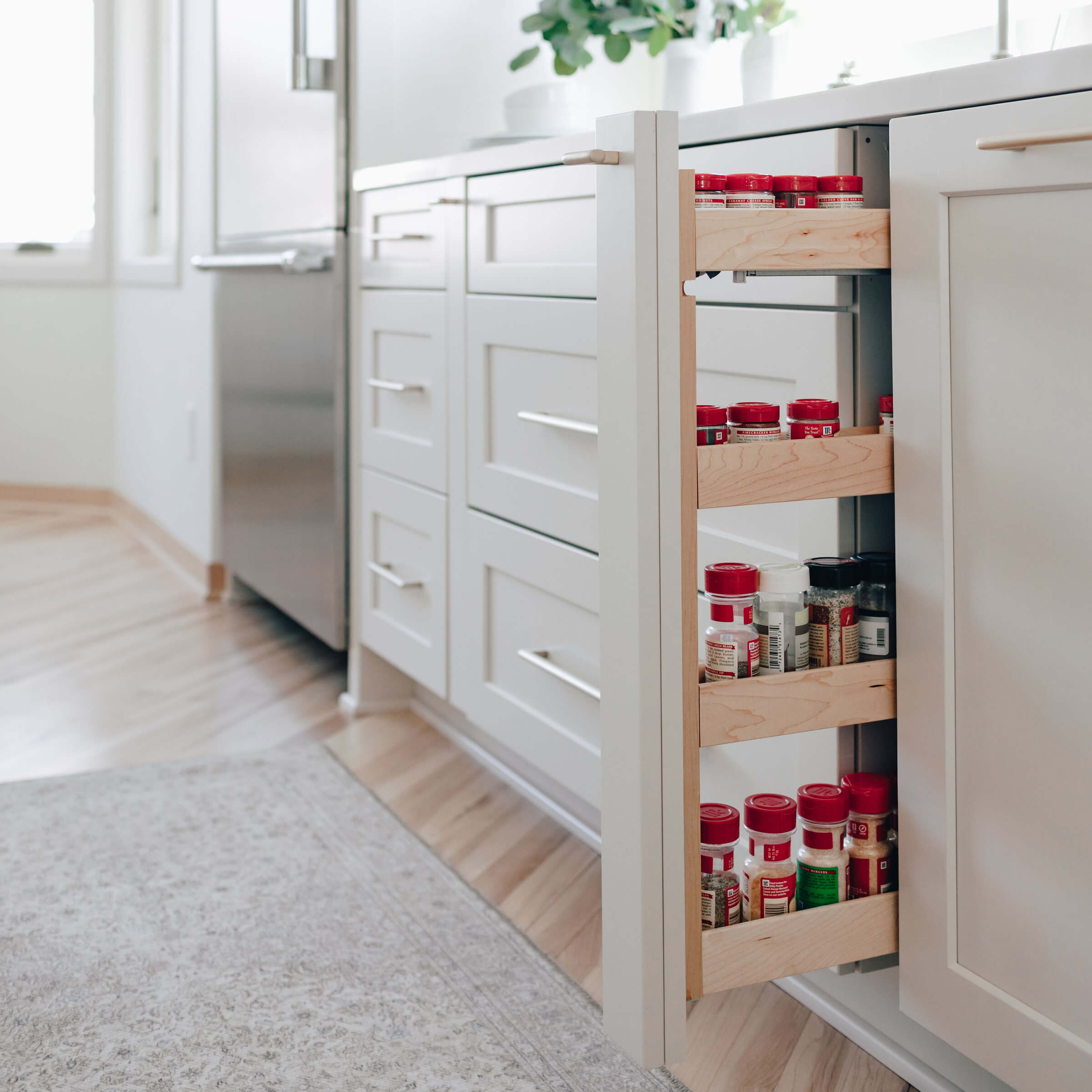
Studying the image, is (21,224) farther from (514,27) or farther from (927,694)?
(927,694)

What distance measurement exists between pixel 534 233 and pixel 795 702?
2.72 feet

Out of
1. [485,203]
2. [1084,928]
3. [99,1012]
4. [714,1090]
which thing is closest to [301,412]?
[485,203]

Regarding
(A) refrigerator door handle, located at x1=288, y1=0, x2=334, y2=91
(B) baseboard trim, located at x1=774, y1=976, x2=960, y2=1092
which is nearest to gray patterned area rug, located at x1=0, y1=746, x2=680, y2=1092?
(B) baseboard trim, located at x1=774, y1=976, x2=960, y2=1092

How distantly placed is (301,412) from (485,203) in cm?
87

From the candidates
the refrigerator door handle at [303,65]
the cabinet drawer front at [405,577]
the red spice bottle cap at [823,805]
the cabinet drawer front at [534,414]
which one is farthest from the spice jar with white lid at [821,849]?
the refrigerator door handle at [303,65]

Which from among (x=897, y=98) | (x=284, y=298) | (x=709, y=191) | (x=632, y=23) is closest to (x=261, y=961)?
(x=709, y=191)

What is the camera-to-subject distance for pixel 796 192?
0.90 m

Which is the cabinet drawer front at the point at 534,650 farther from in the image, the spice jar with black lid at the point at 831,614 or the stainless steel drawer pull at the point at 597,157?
the stainless steel drawer pull at the point at 597,157

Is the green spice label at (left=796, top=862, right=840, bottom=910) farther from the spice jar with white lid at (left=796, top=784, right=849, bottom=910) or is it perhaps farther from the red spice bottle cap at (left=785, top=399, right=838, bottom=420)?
the red spice bottle cap at (left=785, top=399, right=838, bottom=420)

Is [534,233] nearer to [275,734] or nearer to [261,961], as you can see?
[261,961]

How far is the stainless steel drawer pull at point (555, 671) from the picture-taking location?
4.74 feet

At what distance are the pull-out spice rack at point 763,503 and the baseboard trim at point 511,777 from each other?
618 millimetres

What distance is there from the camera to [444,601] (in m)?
1.86

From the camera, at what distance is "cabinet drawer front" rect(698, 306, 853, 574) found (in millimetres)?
1028
